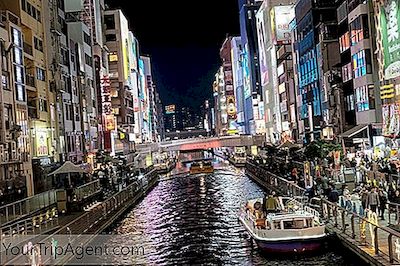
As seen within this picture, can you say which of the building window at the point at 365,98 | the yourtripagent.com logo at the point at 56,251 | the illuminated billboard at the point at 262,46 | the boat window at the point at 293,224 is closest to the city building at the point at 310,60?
the building window at the point at 365,98

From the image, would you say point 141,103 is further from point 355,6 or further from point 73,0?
point 355,6

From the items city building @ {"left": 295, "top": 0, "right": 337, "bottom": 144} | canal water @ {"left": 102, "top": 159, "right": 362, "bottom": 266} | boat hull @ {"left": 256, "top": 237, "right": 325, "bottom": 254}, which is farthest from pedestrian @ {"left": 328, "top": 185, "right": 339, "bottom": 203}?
city building @ {"left": 295, "top": 0, "right": 337, "bottom": 144}

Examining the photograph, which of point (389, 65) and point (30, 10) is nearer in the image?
point (389, 65)

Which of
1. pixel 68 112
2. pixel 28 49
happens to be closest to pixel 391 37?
pixel 28 49

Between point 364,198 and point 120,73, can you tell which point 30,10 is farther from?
point 120,73

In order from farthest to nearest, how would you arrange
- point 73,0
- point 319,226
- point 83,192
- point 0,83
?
point 73,0
point 83,192
point 0,83
point 319,226

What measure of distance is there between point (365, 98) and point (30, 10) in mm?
35055

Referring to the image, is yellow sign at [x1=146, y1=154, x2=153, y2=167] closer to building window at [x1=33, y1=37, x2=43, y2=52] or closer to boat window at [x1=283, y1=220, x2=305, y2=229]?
building window at [x1=33, y1=37, x2=43, y2=52]

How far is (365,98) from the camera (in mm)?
68500

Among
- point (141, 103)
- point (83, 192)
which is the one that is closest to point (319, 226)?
point (83, 192)

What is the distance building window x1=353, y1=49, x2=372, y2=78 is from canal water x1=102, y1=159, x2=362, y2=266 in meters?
16.9

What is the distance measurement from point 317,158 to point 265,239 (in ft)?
112

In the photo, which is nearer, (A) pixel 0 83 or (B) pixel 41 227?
(B) pixel 41 227

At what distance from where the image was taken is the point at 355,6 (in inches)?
2773
